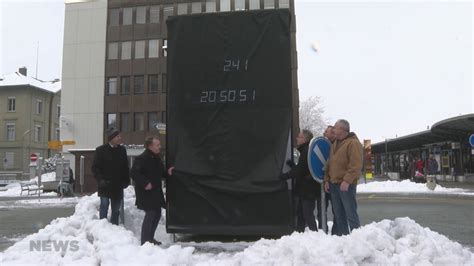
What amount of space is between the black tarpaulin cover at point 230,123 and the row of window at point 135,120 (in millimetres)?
31675

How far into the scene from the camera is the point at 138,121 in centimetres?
3969

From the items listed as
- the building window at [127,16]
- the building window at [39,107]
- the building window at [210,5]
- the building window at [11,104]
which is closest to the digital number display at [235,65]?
the building window at [210,5]

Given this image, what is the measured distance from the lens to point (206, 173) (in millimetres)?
7562

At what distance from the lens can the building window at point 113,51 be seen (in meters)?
40.1

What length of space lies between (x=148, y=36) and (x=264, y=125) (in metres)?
34.2

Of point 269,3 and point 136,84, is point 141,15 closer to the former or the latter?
point 136,84

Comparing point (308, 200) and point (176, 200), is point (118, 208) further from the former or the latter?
point (308, 200)

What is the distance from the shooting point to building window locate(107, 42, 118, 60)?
40.1 m

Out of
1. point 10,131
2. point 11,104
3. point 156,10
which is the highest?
point 156,10

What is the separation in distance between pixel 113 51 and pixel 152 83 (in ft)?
14.1

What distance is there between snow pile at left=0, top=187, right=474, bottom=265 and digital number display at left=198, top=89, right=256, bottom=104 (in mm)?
2305

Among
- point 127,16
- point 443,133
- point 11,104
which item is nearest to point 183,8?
point 127,16

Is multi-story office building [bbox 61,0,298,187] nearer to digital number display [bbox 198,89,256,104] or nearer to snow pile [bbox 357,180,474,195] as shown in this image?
snow pile [bbox 357,180,474,195]

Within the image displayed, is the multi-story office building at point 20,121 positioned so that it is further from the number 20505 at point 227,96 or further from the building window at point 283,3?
the number 20505 at point 227,96
